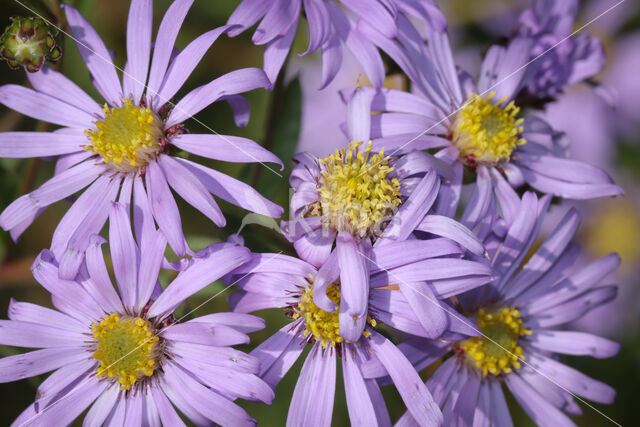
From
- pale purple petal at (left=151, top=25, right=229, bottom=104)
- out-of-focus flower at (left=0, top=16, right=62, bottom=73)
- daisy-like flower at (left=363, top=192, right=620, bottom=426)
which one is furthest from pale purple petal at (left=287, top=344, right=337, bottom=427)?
out-of-focus flower at (left=0, top=16, right=62, bottom=73)

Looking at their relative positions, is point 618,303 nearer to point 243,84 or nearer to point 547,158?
point 547,158

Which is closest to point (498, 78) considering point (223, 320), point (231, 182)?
point (231, 182)

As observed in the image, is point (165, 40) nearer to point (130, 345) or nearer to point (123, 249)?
point (123, 249)

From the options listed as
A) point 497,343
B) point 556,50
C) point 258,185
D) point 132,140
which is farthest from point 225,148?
point 556,50

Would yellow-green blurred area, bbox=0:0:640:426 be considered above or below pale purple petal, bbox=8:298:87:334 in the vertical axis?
above

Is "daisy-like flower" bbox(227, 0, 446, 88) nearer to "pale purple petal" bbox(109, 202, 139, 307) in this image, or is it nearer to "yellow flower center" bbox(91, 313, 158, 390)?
"pale purple petal" bbox(109, 202, 139, 307)

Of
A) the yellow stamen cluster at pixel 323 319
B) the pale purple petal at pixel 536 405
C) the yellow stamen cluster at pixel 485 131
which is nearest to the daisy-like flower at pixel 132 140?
the yellow stamen cluster at pixel 323 319

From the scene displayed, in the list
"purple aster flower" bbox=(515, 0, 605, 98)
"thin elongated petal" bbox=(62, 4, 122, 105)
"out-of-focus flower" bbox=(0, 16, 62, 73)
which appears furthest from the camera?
"purple aster flower" bbox=(515, 0, 605, 98)
